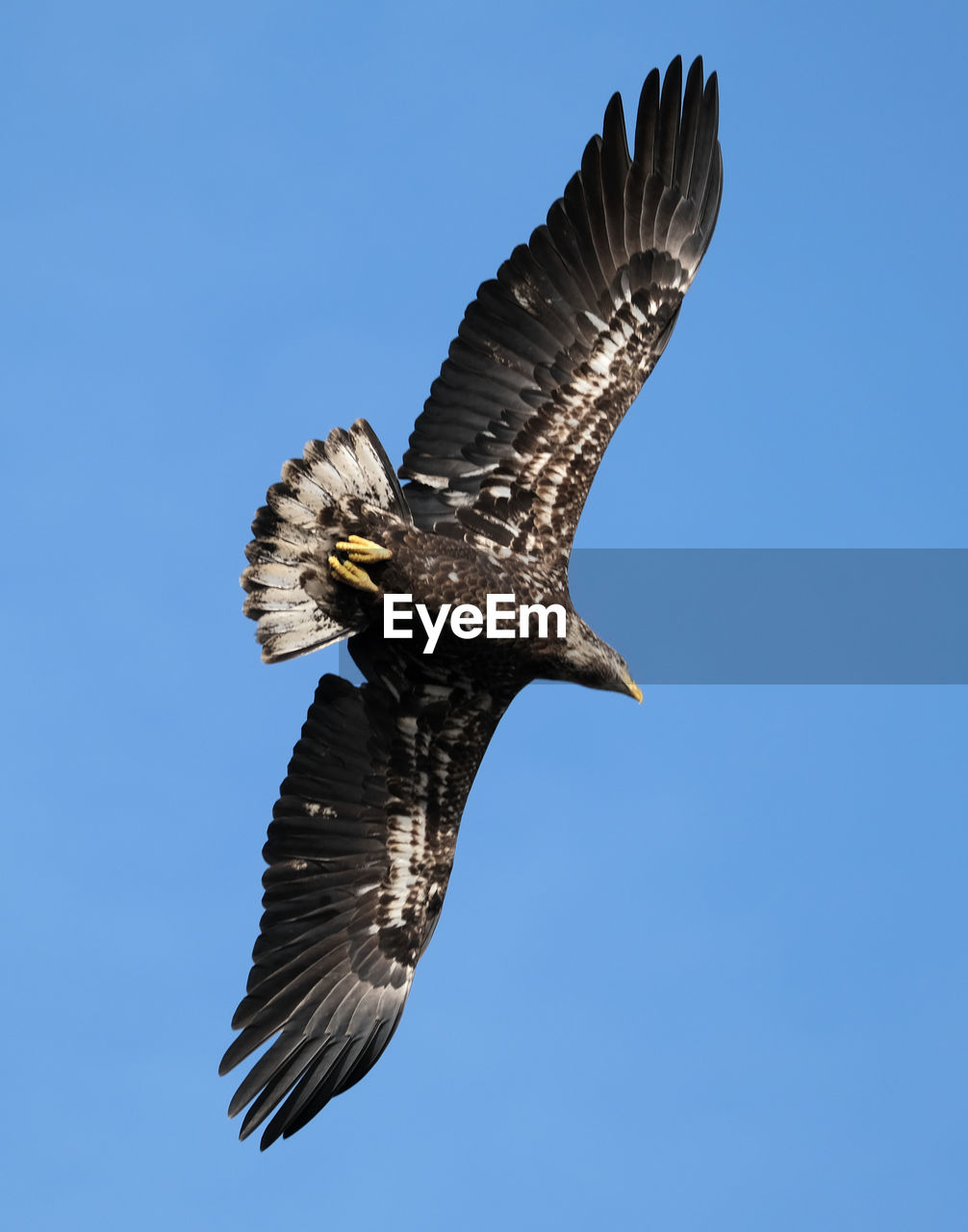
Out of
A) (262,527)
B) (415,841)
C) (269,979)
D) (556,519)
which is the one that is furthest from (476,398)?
(269,979)

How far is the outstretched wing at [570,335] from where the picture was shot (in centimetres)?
1181

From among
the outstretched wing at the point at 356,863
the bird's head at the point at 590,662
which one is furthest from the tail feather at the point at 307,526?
the bird's head at the point at 590,662

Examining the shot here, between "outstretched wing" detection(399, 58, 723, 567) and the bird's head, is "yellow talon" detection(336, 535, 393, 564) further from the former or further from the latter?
the bird's head

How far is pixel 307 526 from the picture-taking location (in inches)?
436

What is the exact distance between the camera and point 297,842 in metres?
11.7

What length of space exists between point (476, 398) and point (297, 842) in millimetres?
2865

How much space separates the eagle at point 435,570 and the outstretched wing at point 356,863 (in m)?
0.01

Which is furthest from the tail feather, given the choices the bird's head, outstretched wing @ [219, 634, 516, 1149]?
the bird's head

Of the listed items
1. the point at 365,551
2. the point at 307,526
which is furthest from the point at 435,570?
the point at 307,526

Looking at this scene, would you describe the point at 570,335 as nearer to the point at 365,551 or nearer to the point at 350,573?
the point at 365,551

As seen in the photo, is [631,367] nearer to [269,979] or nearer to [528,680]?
[528,680]

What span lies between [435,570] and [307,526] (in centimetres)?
76

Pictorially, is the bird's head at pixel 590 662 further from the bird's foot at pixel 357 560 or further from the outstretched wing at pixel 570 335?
the bird's foot at pixel 357 560

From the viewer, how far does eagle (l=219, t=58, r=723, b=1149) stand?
11156 millimetres
